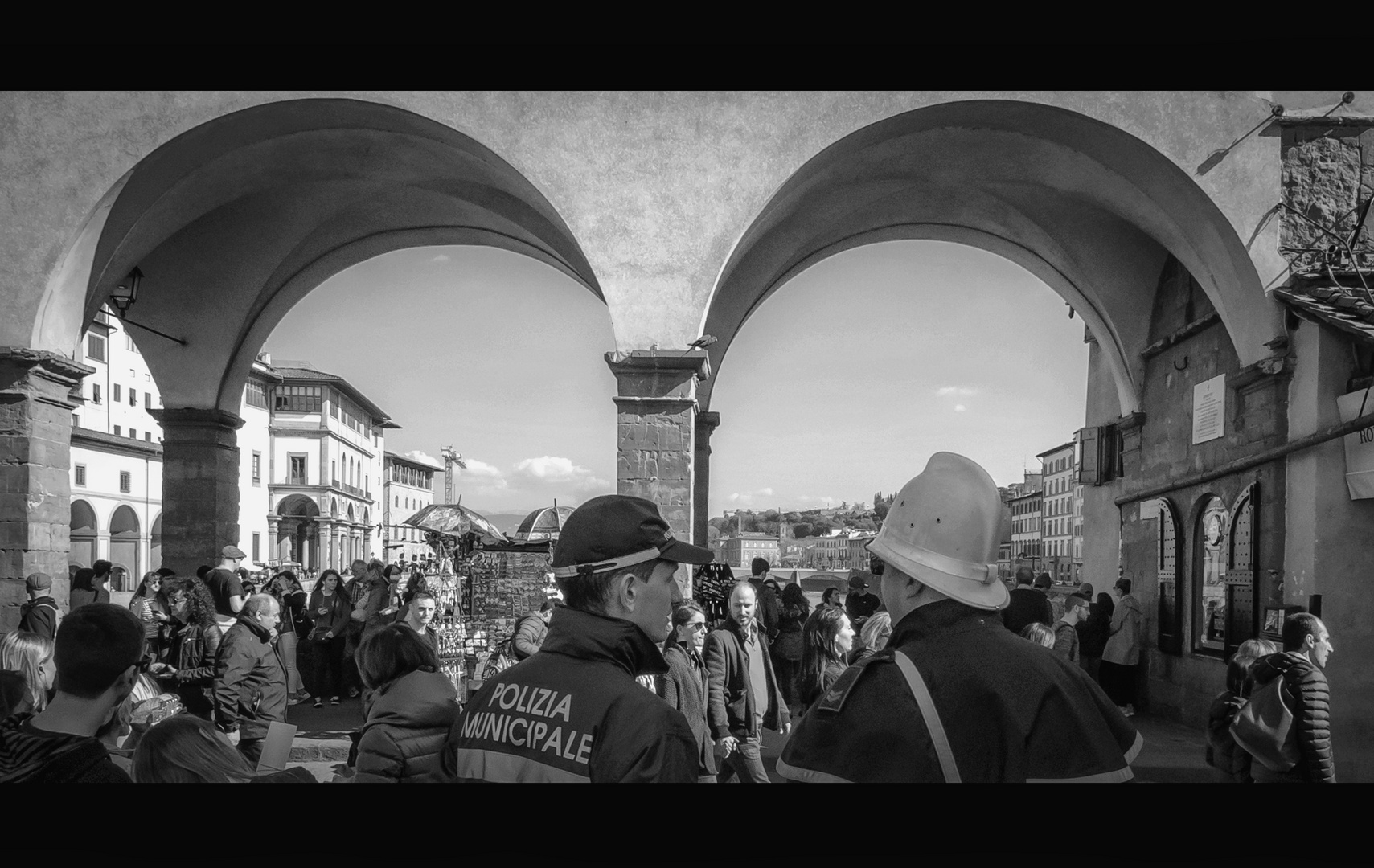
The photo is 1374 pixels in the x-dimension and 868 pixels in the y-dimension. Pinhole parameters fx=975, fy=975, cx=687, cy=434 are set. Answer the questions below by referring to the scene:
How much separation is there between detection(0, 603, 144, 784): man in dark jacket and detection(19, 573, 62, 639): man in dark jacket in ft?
18.7

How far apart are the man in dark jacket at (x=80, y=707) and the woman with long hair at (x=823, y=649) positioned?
473cm

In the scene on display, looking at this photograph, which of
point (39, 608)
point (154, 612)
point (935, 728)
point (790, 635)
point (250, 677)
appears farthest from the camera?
point (790, 635)

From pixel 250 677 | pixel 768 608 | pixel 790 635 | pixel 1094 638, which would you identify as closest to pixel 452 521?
pixel 768 608

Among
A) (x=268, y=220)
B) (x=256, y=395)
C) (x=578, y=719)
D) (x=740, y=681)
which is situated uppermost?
(x=256, y=395)

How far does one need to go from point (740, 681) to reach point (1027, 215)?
300 inches

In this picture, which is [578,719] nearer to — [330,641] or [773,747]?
[773,747]

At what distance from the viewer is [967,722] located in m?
1.86

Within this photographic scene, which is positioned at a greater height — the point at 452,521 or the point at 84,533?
the point at 452,521

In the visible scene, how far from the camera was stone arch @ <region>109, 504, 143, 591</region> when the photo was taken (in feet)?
151

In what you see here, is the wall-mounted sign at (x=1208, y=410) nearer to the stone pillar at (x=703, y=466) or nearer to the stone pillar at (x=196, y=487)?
the stone pillar at (x=703, y=466)

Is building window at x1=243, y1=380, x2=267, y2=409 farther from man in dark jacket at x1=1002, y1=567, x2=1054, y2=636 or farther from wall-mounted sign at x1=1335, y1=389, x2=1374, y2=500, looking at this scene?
wall-mounted sign at x1=1335, y1=389, x2=1374, y2=500

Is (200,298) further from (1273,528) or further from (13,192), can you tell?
(1273,528)

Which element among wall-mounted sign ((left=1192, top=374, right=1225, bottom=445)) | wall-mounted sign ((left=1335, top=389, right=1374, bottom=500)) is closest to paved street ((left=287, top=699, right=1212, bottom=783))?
wall-mounted sign ((left=1335, top=389, right=1374, bottom=500))

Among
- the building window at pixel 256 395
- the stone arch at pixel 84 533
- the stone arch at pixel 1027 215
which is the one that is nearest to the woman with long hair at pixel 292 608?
the stone arch at pixel 1027 215
